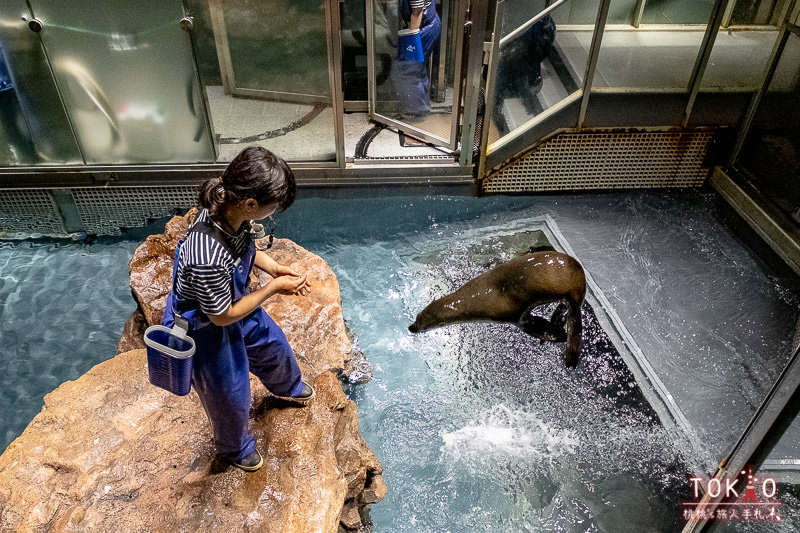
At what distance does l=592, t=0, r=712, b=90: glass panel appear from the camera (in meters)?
5.58

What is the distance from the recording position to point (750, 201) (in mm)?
6043

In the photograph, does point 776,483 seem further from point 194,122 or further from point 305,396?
point 194,122

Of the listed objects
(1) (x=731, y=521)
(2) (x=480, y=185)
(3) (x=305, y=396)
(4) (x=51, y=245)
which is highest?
(1) (x=731, y=521)

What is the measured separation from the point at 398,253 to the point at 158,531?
140 inches

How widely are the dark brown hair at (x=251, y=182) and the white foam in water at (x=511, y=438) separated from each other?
2.47 meters

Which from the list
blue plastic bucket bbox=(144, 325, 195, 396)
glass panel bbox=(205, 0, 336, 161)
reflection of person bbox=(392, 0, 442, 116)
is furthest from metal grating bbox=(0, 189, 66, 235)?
blue plastic bucket bbox=(144, 325, 195, 396)

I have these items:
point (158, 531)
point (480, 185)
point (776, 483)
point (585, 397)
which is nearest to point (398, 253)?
point (480, 185)

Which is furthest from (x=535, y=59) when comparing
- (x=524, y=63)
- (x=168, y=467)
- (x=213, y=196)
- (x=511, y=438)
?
(x=168, y=467)

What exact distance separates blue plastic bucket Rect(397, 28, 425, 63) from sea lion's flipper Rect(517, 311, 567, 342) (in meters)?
A: 3.26

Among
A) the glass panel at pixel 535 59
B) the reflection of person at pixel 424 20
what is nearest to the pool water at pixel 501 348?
the glass panel at pixel 535 59

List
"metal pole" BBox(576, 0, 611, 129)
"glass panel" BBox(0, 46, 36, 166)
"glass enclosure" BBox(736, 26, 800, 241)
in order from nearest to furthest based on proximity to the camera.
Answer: "glass panel" BBox(0, 46, 36, 166) → "metal pole" BBox(576, 0, 611, 129) → "glass enclosure" BBox(736, 26, 800, 241)

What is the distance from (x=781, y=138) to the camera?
19.3 feet

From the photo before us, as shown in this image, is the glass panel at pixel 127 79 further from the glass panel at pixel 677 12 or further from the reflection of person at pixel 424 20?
the glass panel at pixel 677 12

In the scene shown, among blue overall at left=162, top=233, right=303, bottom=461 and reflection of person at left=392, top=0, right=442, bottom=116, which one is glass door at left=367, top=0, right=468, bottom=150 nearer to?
reflection of person at left=392, top=0, right=442, bottom=116
